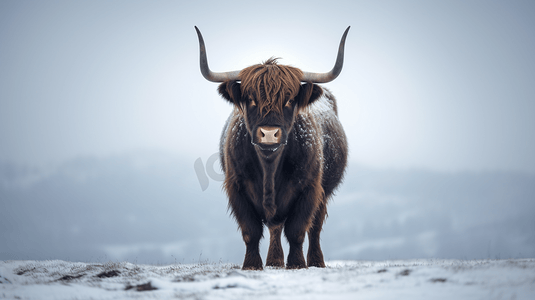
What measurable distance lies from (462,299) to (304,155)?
332 centimetres

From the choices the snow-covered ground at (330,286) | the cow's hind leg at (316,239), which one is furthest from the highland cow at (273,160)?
the snow-covered ground at (330,286)

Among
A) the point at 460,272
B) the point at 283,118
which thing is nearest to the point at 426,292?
the point at 460,272

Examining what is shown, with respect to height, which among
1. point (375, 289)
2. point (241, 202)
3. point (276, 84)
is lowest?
point (375, 289)

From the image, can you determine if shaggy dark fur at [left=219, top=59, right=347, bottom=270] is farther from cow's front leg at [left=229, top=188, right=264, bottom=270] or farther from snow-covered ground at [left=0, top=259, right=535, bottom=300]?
snow-covered ground at [left=0, top=259, right=535, bottom=300]

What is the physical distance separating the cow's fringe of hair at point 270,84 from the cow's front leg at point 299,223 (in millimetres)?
1371

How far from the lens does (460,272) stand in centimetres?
337

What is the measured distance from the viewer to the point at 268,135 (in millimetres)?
4953

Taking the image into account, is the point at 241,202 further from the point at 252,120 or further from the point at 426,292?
the point at 426,292

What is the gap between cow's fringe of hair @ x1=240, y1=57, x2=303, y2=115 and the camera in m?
5.26

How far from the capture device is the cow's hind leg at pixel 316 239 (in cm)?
705

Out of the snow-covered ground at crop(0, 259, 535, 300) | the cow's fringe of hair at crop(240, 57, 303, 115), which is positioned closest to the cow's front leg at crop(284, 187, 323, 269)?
the cow's fringe of hair at crop(240, 57, 303, 115)

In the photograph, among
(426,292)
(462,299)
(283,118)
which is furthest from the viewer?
(283,118)

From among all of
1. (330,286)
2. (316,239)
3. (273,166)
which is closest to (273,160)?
(273,166)

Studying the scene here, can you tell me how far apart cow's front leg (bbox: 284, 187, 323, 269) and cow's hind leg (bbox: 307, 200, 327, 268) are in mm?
1225
